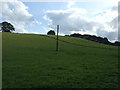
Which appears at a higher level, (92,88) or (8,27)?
(8,27)

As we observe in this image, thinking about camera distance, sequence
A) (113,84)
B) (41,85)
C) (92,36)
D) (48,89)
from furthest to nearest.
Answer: (92,36)
(113,84)
(41,85)
(48,89)

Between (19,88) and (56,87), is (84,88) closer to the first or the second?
(56,87)

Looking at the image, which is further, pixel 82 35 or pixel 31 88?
pixel 82 35

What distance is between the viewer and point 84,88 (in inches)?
368

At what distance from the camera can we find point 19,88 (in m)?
8.98

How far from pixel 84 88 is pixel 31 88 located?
9.43 feet

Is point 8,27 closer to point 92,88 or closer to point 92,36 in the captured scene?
point 92,36

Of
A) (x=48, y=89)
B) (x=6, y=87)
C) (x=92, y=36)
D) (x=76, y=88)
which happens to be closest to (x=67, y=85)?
(x=76, y=88)

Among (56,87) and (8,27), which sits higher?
(8,27)

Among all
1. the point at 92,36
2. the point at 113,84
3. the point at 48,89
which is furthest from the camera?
the point at 92,36

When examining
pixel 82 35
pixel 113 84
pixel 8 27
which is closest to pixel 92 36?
pixel 82 35

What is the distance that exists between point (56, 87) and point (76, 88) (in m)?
1.10

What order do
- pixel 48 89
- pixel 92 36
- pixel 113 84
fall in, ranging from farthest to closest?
pixel 92 36 → pixel 113 84 → pixel 48 89

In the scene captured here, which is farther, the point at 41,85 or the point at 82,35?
the point at 82,35
